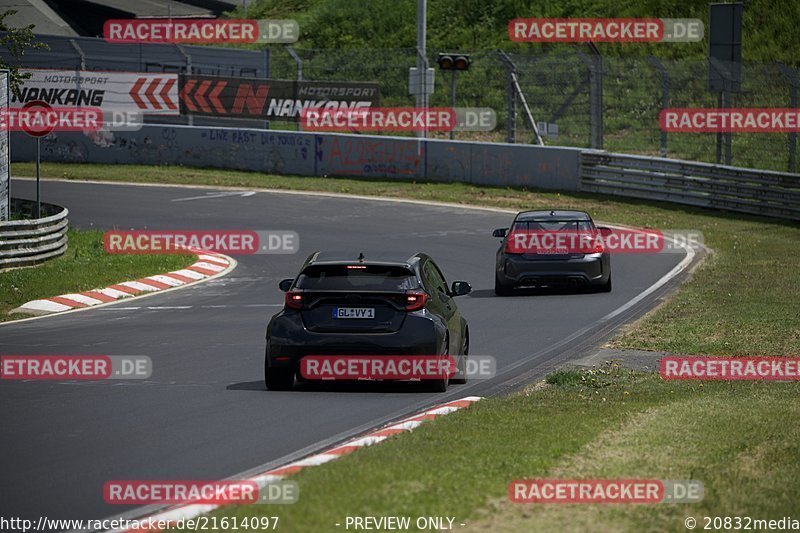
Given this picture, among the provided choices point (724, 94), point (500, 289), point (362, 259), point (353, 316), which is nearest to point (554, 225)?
point (500, 289)

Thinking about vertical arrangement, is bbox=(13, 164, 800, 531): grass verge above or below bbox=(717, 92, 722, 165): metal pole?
below

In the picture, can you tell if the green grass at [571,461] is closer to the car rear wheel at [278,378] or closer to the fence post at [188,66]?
the car rear wheel at [278,378]

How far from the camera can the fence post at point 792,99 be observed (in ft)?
112

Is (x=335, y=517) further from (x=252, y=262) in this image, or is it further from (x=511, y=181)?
(x=511, y=181)

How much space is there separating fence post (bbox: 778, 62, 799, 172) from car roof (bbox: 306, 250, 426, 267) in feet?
76.9

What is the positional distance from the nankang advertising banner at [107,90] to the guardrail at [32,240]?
63.7 ft

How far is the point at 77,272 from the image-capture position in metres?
23.8

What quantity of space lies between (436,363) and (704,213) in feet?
75.9

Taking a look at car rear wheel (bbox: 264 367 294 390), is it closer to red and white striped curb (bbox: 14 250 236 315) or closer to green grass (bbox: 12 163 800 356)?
green grass (bbox: 12 163 800 356)

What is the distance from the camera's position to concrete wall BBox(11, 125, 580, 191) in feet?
128

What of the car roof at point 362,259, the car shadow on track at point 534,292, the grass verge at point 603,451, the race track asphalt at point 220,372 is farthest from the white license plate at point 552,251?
the car roof at point 362,259

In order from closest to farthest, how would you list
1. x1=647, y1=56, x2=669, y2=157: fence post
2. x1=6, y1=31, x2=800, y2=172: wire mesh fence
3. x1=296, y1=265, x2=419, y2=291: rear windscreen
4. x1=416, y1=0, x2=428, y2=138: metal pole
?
x1=296, y1=265, x2=419, y2=291: rear windscreen, x1=6, y1=31, x2=800, y2=172: wire mesh fence, x1=647, y1=56, x2=669, y2=157: fence post, x1=416, y1=0, x2=428, y2=138: metal pole

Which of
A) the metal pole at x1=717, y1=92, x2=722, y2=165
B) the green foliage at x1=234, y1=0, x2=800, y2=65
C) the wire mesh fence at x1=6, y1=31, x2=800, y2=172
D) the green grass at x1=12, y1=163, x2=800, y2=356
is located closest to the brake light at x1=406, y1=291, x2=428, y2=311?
the green grass at x1=12, y1=163, x2=800, y2=356

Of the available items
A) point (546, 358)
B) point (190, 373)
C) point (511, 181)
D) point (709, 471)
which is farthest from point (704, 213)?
point (709, 471)
